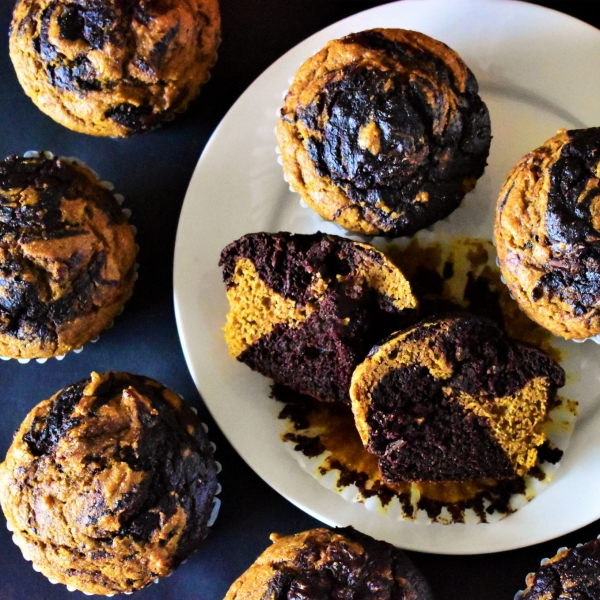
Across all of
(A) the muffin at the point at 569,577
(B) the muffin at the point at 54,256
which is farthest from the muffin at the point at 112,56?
(A) the muffin at the point at 569,577

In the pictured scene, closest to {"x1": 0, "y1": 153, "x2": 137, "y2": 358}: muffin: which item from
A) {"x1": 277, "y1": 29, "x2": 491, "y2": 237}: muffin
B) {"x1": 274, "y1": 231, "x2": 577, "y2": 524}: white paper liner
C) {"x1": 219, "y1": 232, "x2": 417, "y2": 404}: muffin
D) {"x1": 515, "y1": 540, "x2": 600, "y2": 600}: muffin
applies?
{"x1": 219, "y1": 232, "x2": 417, "y2": 404}: muffin

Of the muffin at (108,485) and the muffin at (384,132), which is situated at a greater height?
the muffin at (384,132)

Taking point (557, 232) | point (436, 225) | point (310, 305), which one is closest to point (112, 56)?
point (310, 305)

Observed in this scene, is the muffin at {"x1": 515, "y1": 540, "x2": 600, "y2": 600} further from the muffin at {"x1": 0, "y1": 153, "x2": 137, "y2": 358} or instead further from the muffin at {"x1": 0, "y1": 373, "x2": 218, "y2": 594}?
the muffin at {"x1": 0, "y1": 153, "x2": 137, "y2": 358}

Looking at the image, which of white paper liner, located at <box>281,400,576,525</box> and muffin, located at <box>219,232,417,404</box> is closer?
muffin, located at <box>219,232,417,404</box>

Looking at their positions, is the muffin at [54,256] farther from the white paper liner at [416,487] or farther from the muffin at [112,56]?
the white paper liner at [416,487]

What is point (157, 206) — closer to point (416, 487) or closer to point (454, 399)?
point (454, 399)
